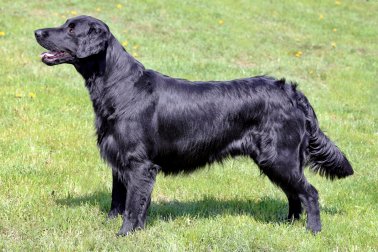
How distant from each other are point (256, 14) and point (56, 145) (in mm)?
12487

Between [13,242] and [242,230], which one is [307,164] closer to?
[242,230]

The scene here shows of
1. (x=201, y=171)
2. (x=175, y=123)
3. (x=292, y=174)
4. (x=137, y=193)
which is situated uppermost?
(x=175, y=123)

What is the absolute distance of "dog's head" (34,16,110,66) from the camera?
5.20m

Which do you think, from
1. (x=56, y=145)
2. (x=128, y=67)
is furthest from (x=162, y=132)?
(x=56, y=145)

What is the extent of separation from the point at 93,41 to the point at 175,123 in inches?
45.5

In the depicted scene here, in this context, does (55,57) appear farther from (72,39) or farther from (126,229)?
(126,229)

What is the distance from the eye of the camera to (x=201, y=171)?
7.16 meters

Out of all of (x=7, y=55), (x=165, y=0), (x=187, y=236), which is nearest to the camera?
(x=187, y=236)

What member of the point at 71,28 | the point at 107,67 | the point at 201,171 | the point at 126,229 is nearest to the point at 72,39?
→ the point at 71,28

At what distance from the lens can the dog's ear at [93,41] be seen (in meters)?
5.14

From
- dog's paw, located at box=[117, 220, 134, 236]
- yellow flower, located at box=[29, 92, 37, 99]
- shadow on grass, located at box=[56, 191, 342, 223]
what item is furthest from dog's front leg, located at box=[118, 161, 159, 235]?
yellow flower, located at box=[29, 92, 37, 99]

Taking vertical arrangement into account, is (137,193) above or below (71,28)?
below

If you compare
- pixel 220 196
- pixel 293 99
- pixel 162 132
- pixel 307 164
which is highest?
pixel 293 99

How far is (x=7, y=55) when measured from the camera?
11289 mm
